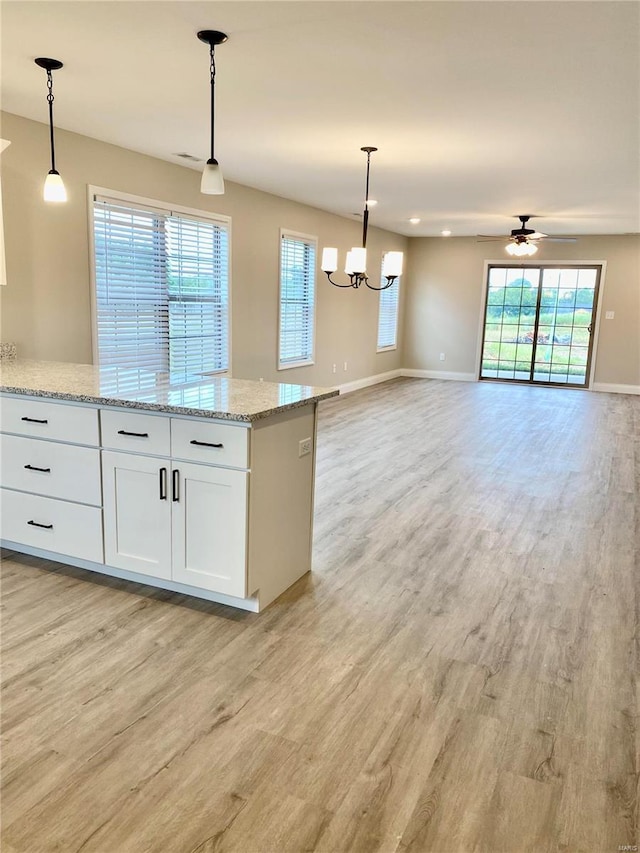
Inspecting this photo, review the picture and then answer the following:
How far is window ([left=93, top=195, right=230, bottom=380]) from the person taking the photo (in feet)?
15.5

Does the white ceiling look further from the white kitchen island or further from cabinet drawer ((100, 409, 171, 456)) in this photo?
cabinet drawer ((100, 409, 171, 456))

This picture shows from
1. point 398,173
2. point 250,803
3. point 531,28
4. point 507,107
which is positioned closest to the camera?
point 250,803

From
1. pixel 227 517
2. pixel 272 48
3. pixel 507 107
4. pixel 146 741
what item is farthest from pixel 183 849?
pixel 507 107

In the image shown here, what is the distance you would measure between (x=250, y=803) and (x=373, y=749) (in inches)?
17.3

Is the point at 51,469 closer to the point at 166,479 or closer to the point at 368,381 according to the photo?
the point at 166,479

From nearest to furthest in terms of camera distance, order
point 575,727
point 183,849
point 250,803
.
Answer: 1. point 183,849
2. point 250,803
3. point 575,727

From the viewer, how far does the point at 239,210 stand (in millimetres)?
6141

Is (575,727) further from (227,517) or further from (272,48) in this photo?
(272,48)

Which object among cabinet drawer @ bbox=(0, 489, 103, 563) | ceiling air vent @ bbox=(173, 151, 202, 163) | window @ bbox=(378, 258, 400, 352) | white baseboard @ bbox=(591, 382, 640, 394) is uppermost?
ceiling air vent @ bbox=(173, 151, 202, 163)

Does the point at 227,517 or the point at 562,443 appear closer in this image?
the point at 227,517

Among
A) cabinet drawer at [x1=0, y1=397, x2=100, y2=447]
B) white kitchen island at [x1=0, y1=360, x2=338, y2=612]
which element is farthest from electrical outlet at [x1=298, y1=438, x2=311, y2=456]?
cabinet drawer at [x1=0, y1=397, x2=100, y2=447]

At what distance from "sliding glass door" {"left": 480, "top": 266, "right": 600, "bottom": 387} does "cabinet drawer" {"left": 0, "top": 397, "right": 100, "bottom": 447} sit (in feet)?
29.2

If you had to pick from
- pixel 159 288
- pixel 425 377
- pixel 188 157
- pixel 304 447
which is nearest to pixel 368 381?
pixel 425 377

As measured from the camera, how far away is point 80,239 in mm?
4426
